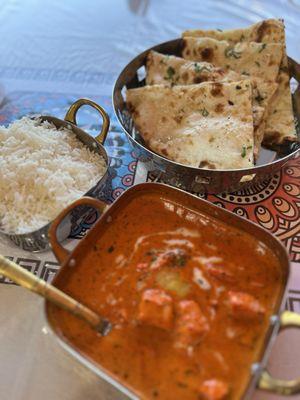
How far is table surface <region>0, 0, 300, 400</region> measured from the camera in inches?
42.5

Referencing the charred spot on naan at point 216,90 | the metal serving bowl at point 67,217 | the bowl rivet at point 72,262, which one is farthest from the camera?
the charred spot on naan at point 216,90

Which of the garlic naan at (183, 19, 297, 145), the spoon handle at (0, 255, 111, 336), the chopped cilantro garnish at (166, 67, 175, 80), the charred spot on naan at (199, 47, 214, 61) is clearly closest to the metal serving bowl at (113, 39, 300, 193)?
the garlic naan at (183, 19, 297, 145)

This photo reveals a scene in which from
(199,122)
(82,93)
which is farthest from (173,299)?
(82,93)

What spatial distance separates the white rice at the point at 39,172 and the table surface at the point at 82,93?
14 centimetres

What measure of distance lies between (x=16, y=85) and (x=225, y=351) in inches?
66.2

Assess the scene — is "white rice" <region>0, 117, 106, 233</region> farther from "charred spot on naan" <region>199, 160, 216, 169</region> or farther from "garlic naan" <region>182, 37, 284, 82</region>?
"garlic naan" <region>182, 37, 284, 82</region>

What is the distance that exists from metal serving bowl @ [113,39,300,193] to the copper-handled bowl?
0.18 meters

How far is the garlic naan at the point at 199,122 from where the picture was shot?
4.48 ft

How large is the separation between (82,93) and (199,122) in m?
0.76

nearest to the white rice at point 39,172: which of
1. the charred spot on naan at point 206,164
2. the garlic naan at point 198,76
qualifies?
the charred spot on naan at point 206,164

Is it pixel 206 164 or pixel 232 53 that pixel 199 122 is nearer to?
pixel 206 164

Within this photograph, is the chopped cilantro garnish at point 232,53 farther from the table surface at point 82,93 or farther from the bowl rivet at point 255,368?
the bowl rivet at point 255,368

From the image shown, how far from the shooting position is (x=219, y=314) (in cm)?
94

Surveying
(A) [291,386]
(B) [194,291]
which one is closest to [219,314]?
(B) [194,291]
